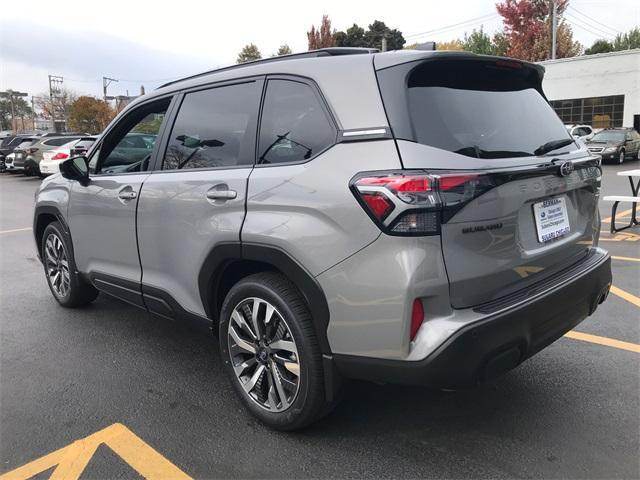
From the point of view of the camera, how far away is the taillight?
83.7 inches

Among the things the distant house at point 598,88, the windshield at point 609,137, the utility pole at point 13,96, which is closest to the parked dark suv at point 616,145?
the windshield at point 609,137

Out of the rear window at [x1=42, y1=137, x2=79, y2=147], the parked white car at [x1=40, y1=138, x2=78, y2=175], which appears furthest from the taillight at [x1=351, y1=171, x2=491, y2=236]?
the rear window at [x1=42, y1=137, x2=79, y2=147]

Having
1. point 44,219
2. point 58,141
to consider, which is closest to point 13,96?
point 58,141

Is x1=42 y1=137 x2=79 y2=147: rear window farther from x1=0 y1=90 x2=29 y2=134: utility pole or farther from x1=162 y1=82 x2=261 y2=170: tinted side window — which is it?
x1=0 y1=90 x2=29 y2=134: utility pole

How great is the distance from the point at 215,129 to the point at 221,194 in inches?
20.7

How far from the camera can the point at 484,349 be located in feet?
7.17

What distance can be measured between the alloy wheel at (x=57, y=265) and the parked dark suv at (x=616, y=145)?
20257mm

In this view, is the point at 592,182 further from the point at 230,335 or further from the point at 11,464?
the point at 11,464

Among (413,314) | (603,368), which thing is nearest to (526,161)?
(413,314)

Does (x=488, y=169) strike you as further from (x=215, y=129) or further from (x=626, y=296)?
(x=626, y=296)

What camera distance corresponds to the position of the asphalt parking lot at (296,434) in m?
2.48

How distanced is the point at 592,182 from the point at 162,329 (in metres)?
3.26

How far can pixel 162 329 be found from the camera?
4320 mm

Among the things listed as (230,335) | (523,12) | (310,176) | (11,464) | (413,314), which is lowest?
(11,464)
